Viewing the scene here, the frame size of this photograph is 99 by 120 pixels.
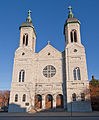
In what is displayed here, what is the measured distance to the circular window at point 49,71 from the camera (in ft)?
100.0

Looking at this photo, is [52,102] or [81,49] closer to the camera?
[52,102]

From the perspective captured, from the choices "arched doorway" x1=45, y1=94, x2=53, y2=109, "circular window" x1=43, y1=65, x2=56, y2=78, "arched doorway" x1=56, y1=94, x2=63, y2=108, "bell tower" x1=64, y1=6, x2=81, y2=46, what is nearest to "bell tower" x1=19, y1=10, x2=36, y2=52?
"circular window" x1=43, y1=65, x2=56, y2=78

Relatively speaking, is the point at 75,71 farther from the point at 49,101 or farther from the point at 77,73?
the point at 49,101

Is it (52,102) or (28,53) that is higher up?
(28,53)

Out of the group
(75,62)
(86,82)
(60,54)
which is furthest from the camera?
(60,54)

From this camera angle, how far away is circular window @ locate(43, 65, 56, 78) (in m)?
30.5

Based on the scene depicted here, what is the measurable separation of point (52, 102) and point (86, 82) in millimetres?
8232

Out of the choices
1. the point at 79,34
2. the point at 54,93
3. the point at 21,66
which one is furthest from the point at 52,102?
the point at 79,34

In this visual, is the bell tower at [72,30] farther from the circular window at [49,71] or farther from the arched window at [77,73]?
the arched window at [77,73]

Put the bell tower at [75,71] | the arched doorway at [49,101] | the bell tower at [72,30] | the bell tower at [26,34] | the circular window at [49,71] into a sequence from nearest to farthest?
the bell tower at [75,71]
the arched doorway at [49,101]
the circular window at [49,71]
the bell tower at [72,30]
the bell tower at [26,34]

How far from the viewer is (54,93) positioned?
28484 millimetres

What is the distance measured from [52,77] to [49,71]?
162cm

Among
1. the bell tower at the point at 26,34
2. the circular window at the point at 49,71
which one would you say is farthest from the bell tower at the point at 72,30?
the bell tower at the point at 26,34

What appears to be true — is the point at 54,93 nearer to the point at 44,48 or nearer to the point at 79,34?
the point at 44,48
